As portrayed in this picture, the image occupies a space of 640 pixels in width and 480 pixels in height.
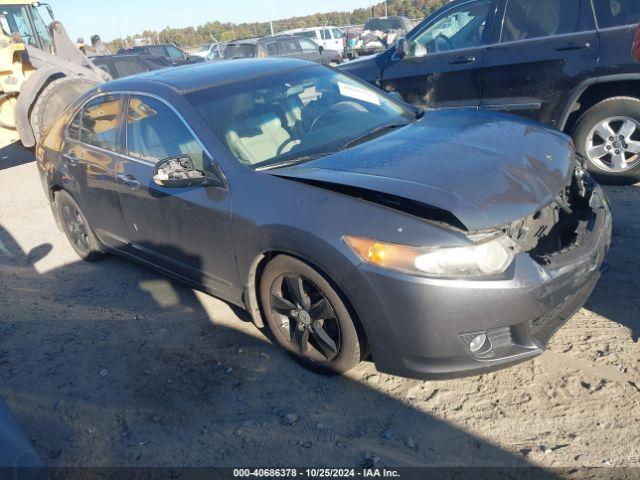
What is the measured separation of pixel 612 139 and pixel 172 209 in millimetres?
3971

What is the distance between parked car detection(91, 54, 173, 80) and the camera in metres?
14.0

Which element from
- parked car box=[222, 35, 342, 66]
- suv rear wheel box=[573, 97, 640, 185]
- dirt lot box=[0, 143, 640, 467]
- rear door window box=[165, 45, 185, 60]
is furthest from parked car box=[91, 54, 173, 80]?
suv rear wheel box=[573, 97, 640, 185]

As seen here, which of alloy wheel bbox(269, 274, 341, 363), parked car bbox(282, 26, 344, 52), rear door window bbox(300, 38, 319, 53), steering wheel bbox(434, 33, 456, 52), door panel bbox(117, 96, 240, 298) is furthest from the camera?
parked car bbox(282, 26, 344, 52)

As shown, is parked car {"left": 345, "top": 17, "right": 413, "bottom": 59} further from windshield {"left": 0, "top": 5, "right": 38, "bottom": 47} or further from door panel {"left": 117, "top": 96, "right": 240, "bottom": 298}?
door panel {"left": 117, "top": 96, "right": 240, "bottom": 298}

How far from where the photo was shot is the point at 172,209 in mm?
3408

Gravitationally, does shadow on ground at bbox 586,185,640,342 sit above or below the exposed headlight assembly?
below

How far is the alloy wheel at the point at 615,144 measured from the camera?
4793 mm

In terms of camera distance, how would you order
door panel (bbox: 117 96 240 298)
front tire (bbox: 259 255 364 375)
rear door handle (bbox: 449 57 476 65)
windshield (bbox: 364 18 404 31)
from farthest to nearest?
windshield (bbox: 364 18 404 31), rear door handle (bbox: 449 57 476 65), door panel (bbox: 117 96 240 298), front tire (bbox: 259 255 364 375)

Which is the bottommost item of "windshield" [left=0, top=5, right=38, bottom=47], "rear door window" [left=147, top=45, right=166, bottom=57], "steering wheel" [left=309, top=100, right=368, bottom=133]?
"steering wheel" [left=309, top=100, right=368, bottom=133]

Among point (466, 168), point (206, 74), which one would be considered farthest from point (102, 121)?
point (466, 168)

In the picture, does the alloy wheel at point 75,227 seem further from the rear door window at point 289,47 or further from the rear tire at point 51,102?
the rear door window at point 289,47

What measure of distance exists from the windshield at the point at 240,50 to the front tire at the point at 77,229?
514 inches

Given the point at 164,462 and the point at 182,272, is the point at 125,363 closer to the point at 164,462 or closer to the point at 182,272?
the point at 182,272

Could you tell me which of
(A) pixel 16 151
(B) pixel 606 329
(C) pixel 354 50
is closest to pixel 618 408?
(B) pixel 606 329
